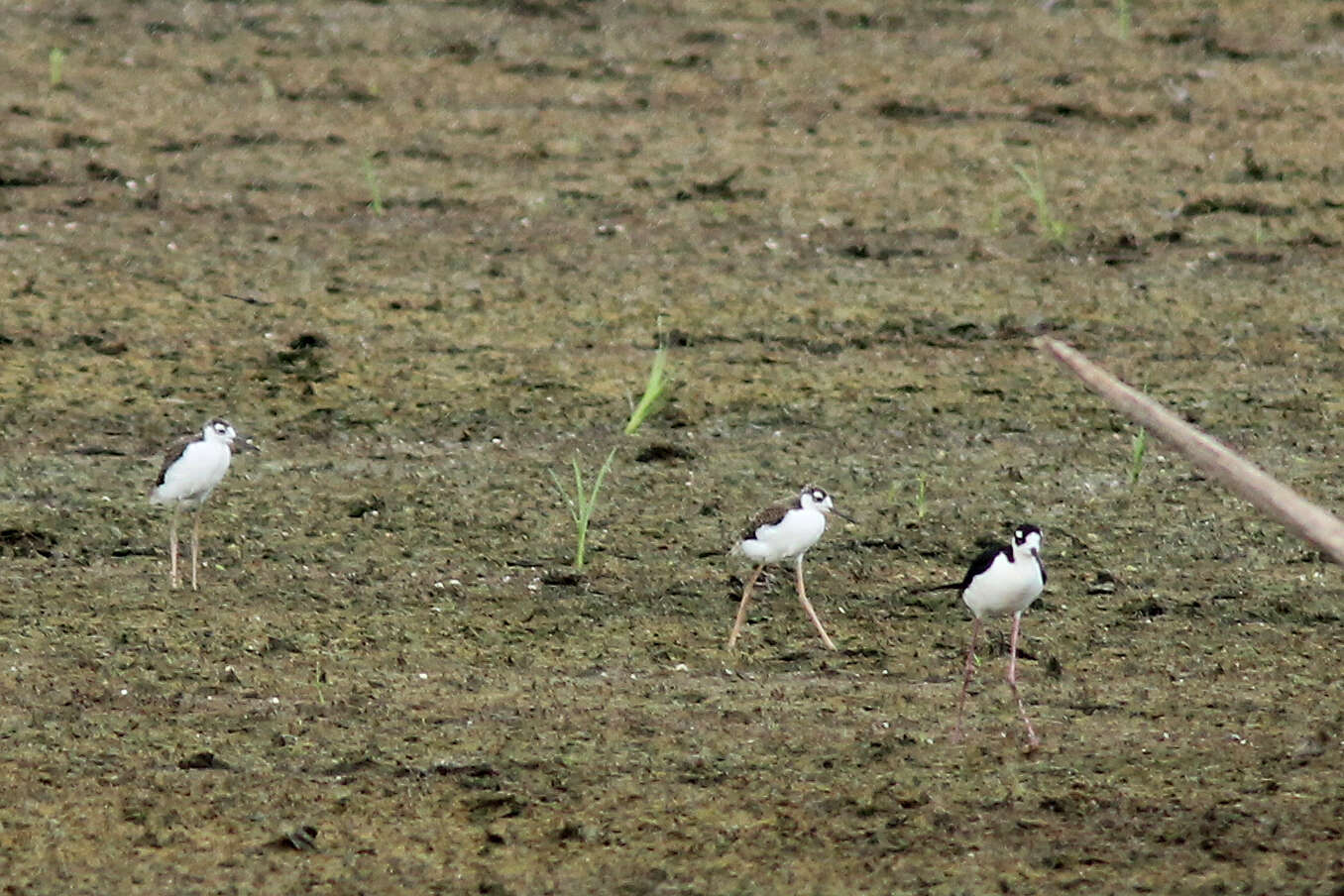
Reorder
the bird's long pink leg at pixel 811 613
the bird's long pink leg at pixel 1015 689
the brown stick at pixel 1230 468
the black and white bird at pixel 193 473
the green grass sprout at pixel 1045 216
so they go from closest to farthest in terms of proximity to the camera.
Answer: the brown stick at pixel 1230 468 < the bird's long pink leg at pixel 1015 689 < the bird's long pink leg at pixel 811 613 < the black and white bird at pixel 193 473 < the green grass sprout at pixel 1045 216

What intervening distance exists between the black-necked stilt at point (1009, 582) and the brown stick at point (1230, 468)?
1.21 m

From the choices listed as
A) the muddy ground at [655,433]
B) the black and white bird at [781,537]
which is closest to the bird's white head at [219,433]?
the muddy ground at [655,433]

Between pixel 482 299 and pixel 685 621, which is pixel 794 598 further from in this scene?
pixel 482 299

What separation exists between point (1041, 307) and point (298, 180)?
2995mm

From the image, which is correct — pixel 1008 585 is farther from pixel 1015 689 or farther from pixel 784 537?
pixel 784 537

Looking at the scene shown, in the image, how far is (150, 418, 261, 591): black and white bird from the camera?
5648 millimetres

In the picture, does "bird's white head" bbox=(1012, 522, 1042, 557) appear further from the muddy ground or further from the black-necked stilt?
the muddy ground

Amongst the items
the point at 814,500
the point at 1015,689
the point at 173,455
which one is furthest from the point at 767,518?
the point at 173,455

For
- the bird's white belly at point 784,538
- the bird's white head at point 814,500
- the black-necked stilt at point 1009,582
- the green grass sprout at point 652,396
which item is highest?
the black-necked stilt at point 1009,582

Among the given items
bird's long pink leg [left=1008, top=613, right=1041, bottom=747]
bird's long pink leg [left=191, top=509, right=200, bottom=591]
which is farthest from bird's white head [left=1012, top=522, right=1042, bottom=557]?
bird's long pink leg [left=191, top=509, right=200, bottom=591]

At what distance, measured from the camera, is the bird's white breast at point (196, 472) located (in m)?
5.65

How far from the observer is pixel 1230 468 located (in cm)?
346

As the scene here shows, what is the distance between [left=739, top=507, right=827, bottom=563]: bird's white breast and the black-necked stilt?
51 cm

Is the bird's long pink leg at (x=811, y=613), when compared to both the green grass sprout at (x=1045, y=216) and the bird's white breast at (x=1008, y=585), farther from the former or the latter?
the green grass sprout at (x=1045, y=216)
